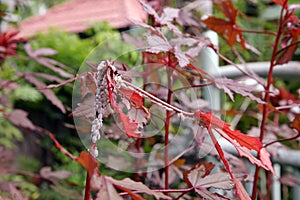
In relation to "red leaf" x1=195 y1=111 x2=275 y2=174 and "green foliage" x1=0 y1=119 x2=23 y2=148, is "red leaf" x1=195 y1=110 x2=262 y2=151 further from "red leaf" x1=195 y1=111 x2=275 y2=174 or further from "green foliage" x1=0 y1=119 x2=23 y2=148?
"green foliage" x1=0 y1=119 x2=23 y2=148

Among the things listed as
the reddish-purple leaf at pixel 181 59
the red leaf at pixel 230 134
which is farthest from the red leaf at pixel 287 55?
the red leaf at pixel 230 134

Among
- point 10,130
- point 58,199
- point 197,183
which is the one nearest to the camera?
point 197,183

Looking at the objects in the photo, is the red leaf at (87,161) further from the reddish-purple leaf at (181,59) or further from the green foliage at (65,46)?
the green foliage at (65,46)

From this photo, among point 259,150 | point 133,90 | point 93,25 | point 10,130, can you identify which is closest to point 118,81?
point 133,90

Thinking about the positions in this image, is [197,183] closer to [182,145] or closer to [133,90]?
[133,90]

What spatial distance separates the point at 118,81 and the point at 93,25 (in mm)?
2287

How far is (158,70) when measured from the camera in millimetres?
823

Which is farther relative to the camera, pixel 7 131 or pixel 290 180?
pixel 7 131

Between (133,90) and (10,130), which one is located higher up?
(133,90)

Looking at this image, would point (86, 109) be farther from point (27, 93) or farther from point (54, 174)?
point (27, 93)

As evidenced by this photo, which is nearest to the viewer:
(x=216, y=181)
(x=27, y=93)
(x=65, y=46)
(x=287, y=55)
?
(x=216, y=181)

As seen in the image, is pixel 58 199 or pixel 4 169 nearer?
pixel 4 169

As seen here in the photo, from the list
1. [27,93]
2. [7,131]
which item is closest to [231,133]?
[7,131]

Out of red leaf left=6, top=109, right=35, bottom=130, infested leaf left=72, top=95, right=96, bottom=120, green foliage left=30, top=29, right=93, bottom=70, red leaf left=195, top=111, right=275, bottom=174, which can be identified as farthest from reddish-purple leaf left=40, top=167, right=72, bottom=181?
green foliage left=30, top=29, right=93, bottom=70
